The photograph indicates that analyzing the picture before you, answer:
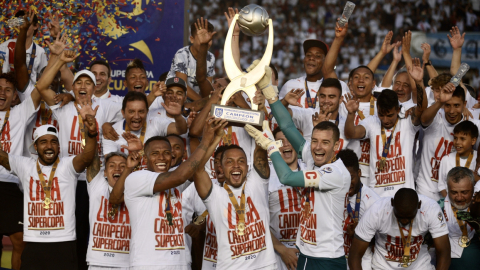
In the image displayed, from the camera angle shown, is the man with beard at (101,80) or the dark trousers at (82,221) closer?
the dark trousers at (82,221)

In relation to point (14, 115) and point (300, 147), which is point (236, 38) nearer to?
point (300, 147)

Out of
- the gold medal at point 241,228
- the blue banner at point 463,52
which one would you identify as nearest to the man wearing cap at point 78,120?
the gold medal at point 241,228

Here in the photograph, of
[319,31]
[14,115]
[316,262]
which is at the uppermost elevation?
[319,31]

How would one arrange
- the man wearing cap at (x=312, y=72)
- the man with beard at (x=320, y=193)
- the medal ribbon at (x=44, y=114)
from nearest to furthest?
the man with beard at (x=320, y=193) < the man wearing cap at (x=312, y=72) < the medal ribbon at (x=44, y=114)

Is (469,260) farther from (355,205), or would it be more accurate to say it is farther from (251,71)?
(251,71)

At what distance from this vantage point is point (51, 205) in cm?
633

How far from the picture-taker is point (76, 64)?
903cm

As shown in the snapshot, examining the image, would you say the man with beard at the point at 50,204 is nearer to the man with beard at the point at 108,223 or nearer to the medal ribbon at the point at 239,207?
the man with beard at the point at 108,223

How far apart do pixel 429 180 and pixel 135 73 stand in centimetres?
388

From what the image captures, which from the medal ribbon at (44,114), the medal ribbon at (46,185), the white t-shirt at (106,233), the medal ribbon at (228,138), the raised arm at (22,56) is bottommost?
the white t-shirt at (106,233)

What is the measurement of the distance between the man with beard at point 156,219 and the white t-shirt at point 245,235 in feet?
1.17

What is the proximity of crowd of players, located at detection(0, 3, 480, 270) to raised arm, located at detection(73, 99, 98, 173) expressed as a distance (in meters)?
0.01

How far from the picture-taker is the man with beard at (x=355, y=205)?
6.43 metres

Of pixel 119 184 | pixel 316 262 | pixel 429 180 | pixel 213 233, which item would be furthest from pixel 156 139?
pixel 429 180
